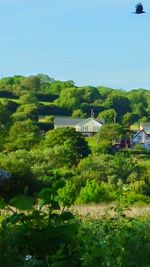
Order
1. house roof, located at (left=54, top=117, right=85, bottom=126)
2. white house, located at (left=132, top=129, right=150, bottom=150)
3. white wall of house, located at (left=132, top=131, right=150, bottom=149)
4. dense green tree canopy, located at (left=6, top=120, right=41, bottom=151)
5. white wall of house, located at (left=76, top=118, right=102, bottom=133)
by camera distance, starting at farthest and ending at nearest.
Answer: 1. white wall of house, located at (left=76, top=118, right=102, bottom=133)
2. house roof, located at (left=54, top=117, right=85, bottom=126)
3. white wall of house, located at (left=132, top=131, right=150, bottom=149)
4. white house, located at (left=132, top=129, right=150, bottom=150)
5. dense green tree canopy, located at (left=6, top=120, right=41, bottom=151)

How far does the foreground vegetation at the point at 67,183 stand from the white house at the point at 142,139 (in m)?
6.33

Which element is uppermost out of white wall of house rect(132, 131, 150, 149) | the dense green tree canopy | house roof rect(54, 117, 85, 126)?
house roof rect(54, 117, 85, 126)

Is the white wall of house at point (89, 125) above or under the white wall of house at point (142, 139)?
Result: above

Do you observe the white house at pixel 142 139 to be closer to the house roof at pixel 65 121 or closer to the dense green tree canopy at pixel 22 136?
the house roof at pixel 65 121

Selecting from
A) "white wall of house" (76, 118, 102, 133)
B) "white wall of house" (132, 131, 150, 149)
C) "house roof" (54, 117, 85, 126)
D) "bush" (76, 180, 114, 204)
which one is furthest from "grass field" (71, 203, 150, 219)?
"white wall of house" (76, 118, 102, 133)

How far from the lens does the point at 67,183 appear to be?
10430mm

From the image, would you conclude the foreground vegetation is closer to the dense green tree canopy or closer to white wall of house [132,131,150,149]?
the dense green tree canopy

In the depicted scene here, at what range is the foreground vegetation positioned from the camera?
573 centimetres

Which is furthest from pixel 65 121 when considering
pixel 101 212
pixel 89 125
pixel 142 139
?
pixel 101 212

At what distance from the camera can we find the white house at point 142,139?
11169 centimetres

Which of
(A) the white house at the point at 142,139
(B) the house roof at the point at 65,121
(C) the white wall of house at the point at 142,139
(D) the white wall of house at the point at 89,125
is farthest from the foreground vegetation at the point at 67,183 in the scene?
(C) the white wall of house at the point at 142,139

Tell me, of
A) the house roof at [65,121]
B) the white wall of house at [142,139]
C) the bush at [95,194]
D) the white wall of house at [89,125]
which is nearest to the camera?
the bush at [95,194]

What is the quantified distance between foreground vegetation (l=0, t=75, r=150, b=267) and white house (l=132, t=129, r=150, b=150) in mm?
6328

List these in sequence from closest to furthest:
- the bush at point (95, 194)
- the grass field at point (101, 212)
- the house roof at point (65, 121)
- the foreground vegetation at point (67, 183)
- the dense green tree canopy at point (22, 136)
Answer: the foreground vegetation at point (67, 183) < the grass field at point (101, 212) < the bush at point (95, 194) < the dense green tree canopy at point (22, 136) < the house roof at point (65, 121)
